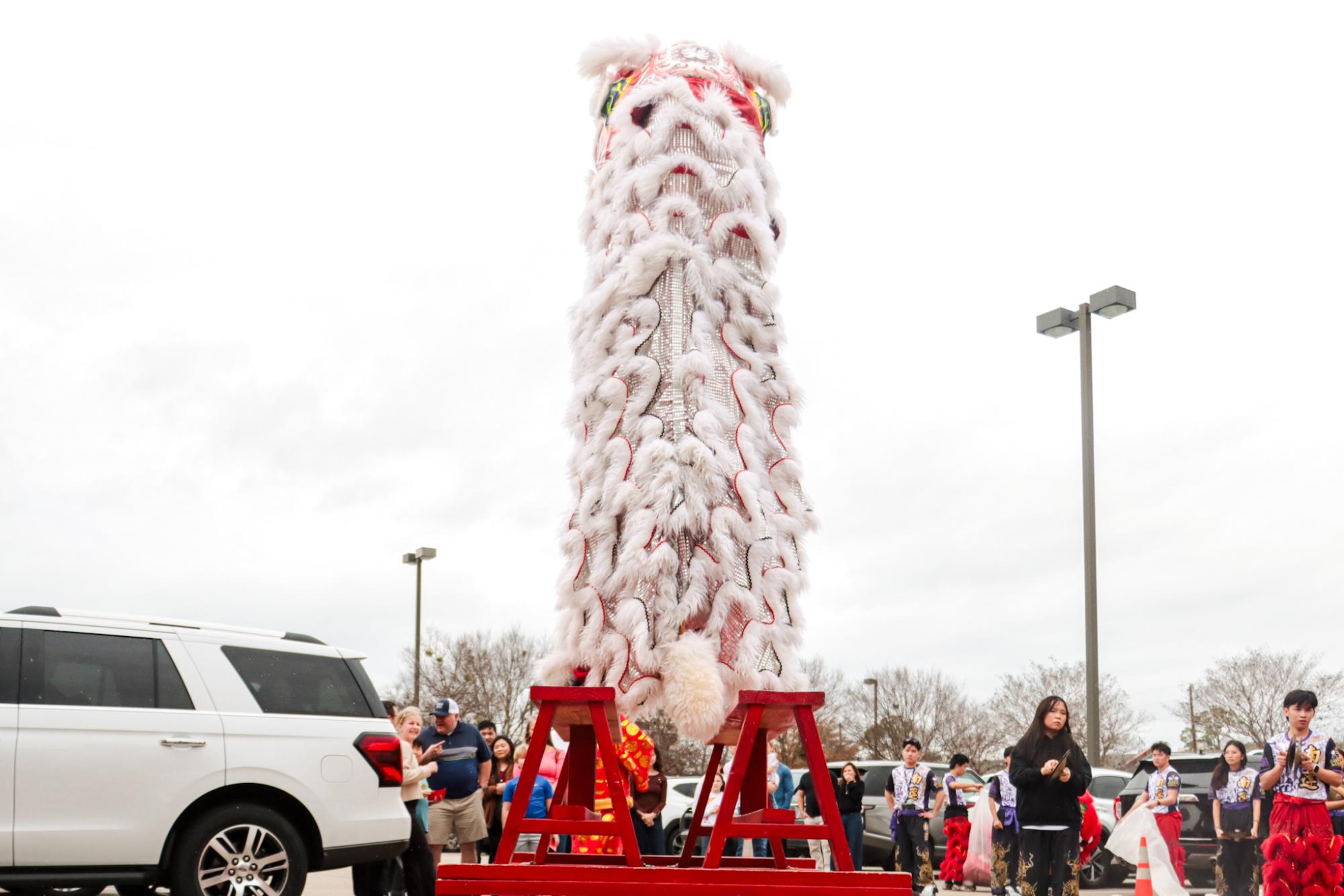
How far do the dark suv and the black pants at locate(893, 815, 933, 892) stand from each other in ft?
6.14

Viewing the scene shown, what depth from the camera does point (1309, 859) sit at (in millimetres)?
8016

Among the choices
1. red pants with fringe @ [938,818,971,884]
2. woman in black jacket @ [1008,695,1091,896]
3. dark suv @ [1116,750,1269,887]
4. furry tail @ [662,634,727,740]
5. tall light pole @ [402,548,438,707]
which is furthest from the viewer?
tall light pole @ [402,548,438,707]

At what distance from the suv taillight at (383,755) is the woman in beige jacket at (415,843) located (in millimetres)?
575

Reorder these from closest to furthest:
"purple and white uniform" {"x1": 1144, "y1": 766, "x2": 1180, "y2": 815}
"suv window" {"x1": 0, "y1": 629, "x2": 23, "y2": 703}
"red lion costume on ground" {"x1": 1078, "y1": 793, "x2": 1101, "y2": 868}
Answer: "suv window" {"x1": 0, "y1": 629, "x2": 23, "y2": 703}
"purple and white uniform" {"x1": 1144, "y1": 766, "x2": 1180, "y2": 815}
"red lion costume on ground" {"x1": 1078, "y1": 793, "x2": 1101, "y2": 868}

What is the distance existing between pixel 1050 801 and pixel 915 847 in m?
4.68

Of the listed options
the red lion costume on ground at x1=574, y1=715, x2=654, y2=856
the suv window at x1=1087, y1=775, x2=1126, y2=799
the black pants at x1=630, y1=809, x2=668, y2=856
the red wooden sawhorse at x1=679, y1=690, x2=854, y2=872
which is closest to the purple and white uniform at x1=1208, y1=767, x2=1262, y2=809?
the suv window at x1=1087, y1=775, x2=1126, y2=799

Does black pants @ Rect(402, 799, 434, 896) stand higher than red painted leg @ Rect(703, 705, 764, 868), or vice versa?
red painted leg @ Rect(703, 705, 764, 868)

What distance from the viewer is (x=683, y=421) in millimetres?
5395

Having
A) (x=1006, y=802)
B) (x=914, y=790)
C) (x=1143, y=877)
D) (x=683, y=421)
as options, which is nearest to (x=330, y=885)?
(x=914, y=790)

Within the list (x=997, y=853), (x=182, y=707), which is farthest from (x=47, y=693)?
(x=997, y=853)

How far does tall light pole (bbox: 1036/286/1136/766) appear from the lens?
43.1 ft

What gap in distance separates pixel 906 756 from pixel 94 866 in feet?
25.9

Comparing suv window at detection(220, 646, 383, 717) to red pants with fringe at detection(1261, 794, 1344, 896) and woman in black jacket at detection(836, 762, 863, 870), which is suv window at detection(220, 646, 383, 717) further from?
woman in black jacket at detection(836, 762, 863, 870)

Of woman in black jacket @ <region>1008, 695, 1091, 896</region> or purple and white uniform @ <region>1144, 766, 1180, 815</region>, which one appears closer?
woman in black jacket @ <region>1008, 695, 1091, 896</region>
